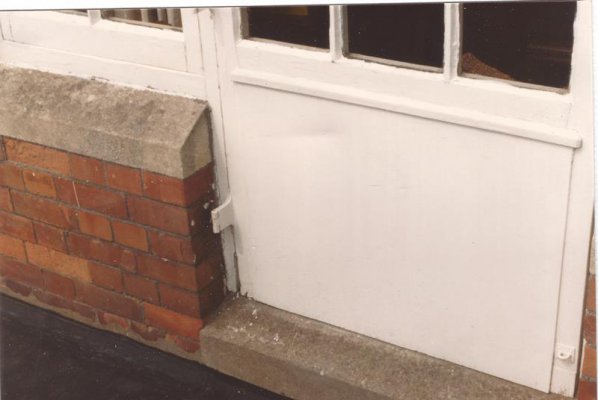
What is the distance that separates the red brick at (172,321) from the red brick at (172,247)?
8.5 inches

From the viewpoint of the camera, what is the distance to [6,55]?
9.89ft

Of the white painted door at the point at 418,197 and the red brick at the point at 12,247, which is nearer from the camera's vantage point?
the white painted door at the point at 418,197

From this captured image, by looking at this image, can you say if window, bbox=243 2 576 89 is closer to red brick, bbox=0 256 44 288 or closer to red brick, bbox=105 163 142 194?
red brick, bbox=105 163 142 194

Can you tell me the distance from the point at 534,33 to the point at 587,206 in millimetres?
430

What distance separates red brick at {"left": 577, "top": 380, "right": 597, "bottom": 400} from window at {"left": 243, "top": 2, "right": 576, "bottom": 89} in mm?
752

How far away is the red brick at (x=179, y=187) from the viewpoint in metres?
2.67

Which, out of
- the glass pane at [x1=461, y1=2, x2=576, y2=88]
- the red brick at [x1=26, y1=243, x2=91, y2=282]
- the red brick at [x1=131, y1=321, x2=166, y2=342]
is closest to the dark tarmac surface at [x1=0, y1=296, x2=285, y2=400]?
the red brick at [x1=131, y1=321, x2=166, y2=342]

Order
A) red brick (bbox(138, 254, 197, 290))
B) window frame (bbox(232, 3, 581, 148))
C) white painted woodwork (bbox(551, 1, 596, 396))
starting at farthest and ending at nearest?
red brick (bbox(138, 254, 197, 290)) < window frame (bbox(232, 3, 581, 148)) < white painted woodwork (bbox(551, 1, 596, 396))

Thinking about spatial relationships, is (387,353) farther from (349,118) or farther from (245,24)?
(245,24)

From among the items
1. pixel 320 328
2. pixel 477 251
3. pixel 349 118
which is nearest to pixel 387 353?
pixel 320 328

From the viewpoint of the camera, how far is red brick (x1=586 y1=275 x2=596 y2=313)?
7.23 ft

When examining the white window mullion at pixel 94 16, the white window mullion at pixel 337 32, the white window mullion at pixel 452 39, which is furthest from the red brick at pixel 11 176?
the white window mullion at pixel 452 39

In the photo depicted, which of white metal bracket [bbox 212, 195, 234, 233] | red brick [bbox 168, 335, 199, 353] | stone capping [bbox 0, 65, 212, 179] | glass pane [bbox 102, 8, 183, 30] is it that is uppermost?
glass pane [bbox 102, 8, 183, 30]

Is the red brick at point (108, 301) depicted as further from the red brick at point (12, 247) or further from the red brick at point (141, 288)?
the red brick at point (12, 247)
